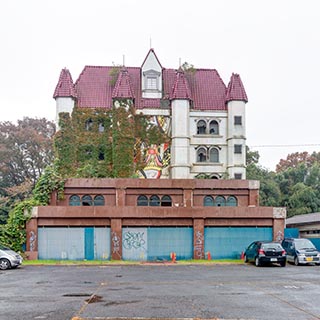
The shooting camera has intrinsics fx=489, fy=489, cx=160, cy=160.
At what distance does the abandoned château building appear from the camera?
108 feet

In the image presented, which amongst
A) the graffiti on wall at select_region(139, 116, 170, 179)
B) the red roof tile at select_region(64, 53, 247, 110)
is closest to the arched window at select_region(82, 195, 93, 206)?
the graffiti on wall at select_region(139, 116, 170, 179)

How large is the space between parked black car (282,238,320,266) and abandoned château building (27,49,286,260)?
4309 mm

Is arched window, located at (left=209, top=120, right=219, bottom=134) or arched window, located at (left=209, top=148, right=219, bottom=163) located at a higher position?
arched window, located at (left=209, top=120, right=219, bottom=134)

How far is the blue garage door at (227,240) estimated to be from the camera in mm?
33812

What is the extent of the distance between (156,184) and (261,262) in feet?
41.7

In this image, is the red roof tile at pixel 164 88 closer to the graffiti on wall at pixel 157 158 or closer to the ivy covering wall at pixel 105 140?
the ivy covering wall at pixel 105 140

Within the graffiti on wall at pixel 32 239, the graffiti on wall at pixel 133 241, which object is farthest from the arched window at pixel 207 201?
the graffiti on wall at pixel 32 239

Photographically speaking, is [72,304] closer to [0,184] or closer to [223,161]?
[223,161]

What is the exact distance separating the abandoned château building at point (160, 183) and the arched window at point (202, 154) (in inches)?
3.6

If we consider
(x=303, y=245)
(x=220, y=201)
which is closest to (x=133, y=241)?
(x=220, y=201)

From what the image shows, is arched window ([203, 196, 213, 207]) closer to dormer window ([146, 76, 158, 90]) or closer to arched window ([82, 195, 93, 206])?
arched window ([82, 195, 93, 206])

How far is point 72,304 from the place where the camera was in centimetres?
1225

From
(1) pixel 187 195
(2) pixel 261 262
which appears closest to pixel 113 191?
(1) pixel 187 195

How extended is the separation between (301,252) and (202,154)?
17510 millimetres
